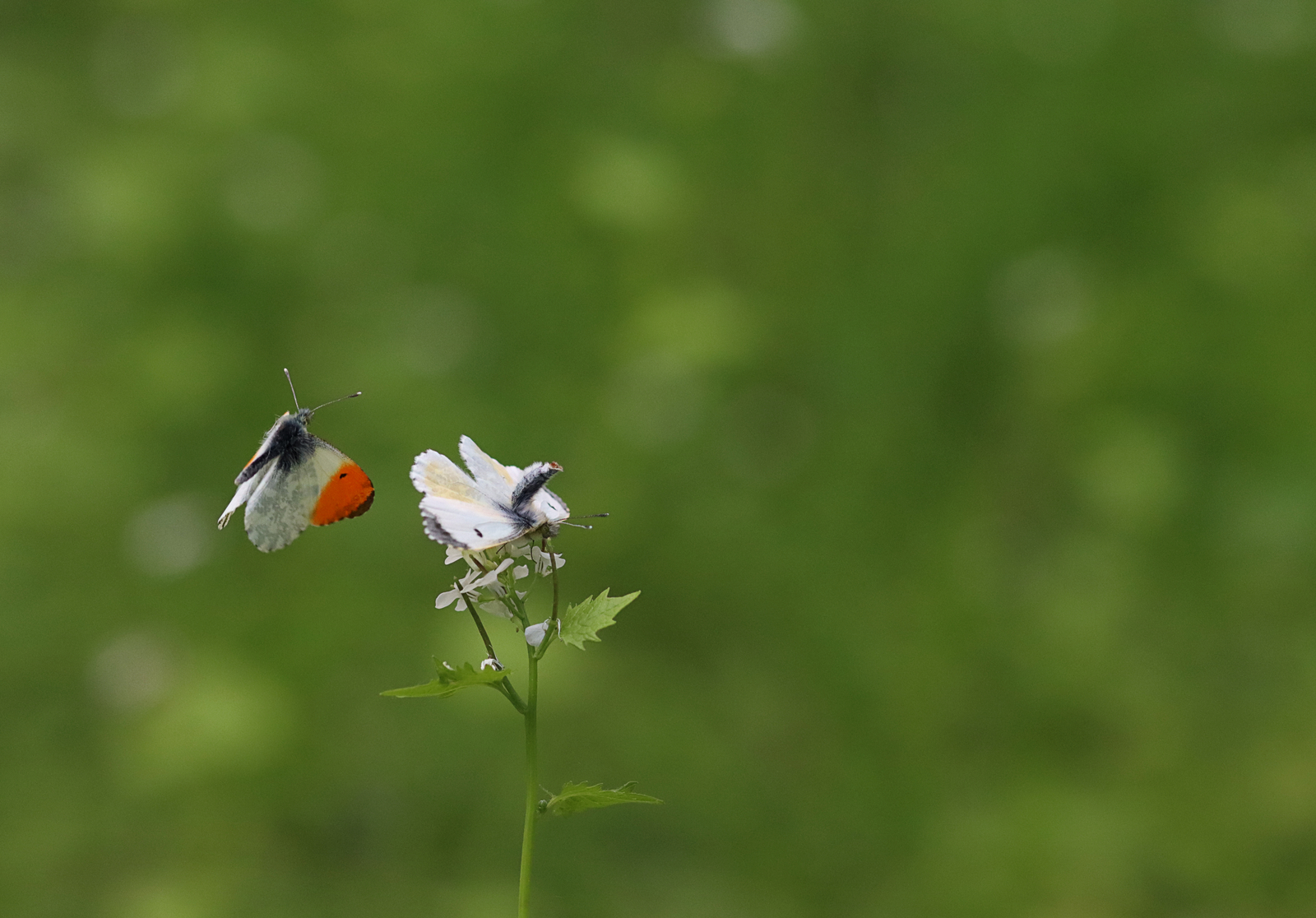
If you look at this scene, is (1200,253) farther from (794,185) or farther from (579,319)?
(579,319)

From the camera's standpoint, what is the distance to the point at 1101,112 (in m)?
3.49

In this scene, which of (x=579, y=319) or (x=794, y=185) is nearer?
(x=579, y=319)

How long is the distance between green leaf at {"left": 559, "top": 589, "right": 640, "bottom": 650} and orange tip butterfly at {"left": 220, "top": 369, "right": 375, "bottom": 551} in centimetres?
14

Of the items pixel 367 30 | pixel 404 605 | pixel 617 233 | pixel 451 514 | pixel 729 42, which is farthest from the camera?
pixel 367 30

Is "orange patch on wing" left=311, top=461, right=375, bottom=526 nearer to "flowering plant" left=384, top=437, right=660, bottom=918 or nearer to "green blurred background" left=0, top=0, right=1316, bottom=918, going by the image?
"flowering plant" left=384, top=437, right=660, bottom=918

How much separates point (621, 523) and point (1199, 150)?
1924 millimetres

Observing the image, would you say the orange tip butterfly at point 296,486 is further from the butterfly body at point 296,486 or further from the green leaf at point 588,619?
the green leaf at point 588,619

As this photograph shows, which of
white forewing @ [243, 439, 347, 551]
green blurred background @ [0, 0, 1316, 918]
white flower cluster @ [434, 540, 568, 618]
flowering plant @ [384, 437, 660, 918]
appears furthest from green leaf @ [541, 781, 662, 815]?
green blurred background @ [0, 0, 1316, 918]

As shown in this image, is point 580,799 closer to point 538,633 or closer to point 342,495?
point 538,633

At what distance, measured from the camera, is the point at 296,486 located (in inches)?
32.2

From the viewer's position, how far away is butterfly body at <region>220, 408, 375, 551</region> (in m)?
0.80

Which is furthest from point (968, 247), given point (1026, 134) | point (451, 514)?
point (451, 514)

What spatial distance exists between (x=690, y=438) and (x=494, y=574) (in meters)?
2.23

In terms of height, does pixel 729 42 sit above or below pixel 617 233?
above
